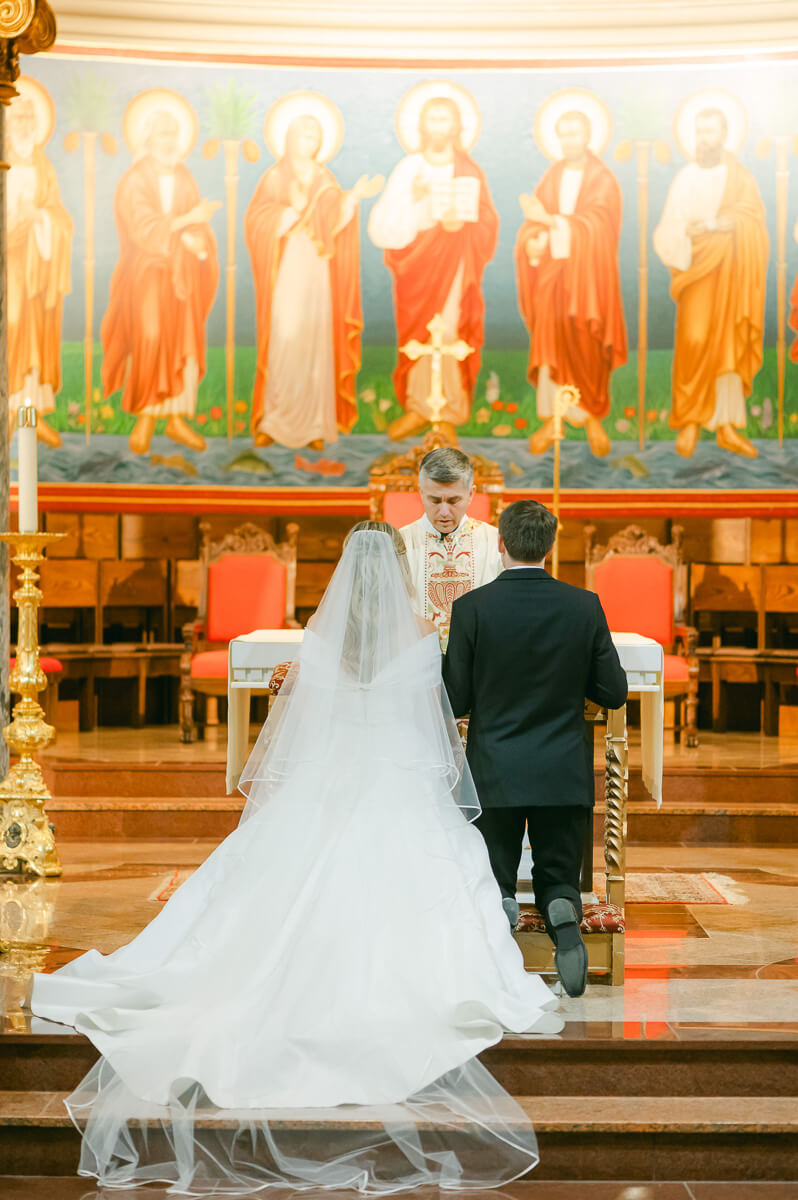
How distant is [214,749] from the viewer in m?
7.73

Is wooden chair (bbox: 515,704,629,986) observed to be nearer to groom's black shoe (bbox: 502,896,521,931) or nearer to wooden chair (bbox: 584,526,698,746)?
groom's black shoe (bbox: 502,896,521,931)

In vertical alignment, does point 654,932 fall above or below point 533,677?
below

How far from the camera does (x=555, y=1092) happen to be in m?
3.45

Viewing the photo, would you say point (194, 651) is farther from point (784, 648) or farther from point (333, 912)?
point (333, 912)

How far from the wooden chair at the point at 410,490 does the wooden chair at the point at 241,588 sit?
890mm

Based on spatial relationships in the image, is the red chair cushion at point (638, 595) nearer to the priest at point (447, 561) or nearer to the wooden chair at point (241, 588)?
the wooden chair at point (241, 588)

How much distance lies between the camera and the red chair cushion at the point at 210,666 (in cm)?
771

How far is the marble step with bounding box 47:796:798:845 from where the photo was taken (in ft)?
21.1

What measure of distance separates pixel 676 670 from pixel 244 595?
2.81 m

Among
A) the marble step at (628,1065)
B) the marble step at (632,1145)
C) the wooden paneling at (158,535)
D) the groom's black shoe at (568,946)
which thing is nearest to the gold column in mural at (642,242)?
the wooden paneling at (158,535)

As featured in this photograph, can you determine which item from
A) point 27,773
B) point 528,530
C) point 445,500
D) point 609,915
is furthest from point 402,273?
point 609,915

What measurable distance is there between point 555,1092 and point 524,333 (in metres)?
6.55

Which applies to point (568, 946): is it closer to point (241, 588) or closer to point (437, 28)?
point (241, 588)

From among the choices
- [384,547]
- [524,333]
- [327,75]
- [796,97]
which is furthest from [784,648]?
[384,547]
